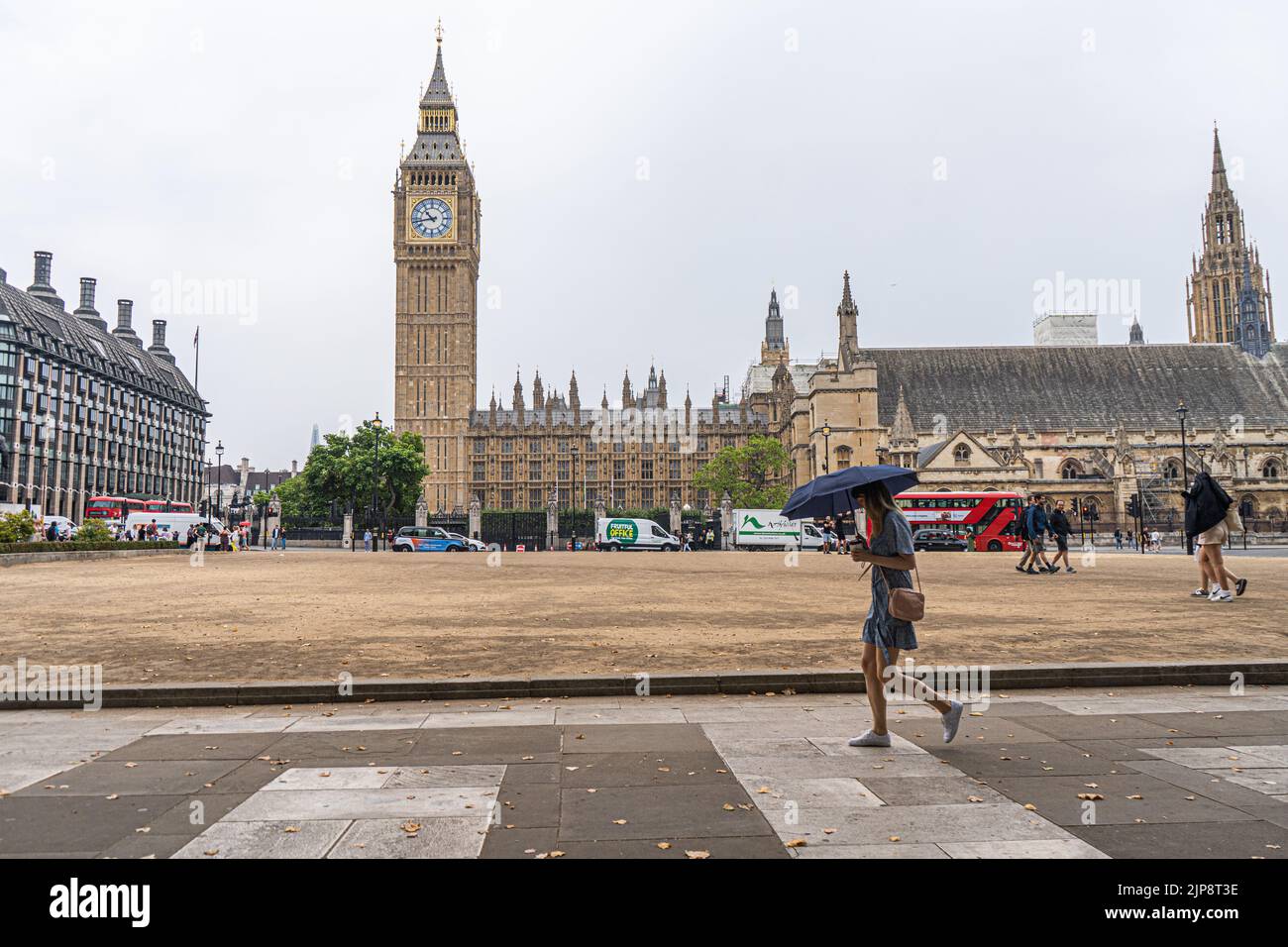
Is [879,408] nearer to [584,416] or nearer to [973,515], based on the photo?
[973,515]

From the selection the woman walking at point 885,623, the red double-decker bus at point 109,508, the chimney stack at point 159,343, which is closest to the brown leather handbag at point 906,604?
the woman walking at point 885,623

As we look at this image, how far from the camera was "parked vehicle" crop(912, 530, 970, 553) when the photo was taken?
43531 millimetres

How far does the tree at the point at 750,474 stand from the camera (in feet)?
219

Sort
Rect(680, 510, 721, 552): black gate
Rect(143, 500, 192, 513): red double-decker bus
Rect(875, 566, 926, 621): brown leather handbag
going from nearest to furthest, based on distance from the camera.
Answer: Rect(875, 566, 926, 621): brown leather handbag, Rect(143, 500, 192, 513): red double-decker bus, Rect(680, 510, 721, 552): black gate

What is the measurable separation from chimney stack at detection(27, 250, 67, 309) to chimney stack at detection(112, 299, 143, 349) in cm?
1110

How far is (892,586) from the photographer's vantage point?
5.11 metres

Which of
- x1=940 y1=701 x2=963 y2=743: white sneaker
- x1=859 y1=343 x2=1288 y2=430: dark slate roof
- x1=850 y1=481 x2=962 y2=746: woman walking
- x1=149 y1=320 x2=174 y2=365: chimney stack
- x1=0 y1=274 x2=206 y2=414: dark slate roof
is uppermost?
x1=149 y1=320 x2=174 y2=365: chimney stack

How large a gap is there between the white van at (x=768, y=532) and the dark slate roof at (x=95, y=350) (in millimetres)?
51785

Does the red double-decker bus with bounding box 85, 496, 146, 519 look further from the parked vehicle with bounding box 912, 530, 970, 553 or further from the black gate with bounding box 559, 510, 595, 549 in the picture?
the parked vehicle with bounding box 912, 530, 970, 553

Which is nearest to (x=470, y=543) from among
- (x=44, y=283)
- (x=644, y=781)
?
(x=644, y=781)

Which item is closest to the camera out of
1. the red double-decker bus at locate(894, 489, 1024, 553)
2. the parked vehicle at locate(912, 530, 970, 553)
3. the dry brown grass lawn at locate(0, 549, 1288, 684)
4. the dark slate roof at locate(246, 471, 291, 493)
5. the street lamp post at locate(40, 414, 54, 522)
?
the dry brown grass lawn at locate(0, 549, 1288, 684)

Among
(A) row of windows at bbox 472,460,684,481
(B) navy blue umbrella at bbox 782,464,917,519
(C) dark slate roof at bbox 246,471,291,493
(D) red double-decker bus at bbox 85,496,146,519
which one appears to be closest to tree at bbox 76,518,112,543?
(D) red double-decker bus at bbox 85,496,146,519

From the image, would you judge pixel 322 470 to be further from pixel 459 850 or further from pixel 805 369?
pixel 459 850

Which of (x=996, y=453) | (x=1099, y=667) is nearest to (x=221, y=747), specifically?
(x=1099, y=667)
